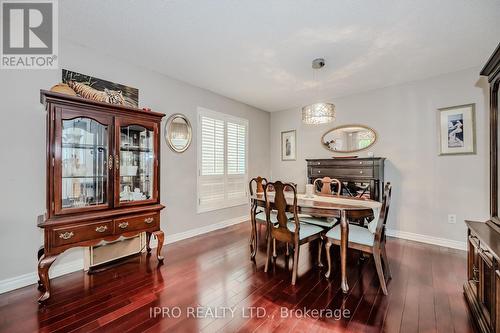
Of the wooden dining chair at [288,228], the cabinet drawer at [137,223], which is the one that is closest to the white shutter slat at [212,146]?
the cabinet drawer at [137,223]

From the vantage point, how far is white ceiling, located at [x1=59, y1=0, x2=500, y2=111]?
1926 millimetres

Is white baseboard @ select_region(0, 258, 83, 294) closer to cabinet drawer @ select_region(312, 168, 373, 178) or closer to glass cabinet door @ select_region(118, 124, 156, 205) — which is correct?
glass cabinet door @ select_region(118, 124, 156, 205)

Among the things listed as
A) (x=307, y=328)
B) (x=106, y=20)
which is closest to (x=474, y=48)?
(x=307, y=328)

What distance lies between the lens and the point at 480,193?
3025 millimetres

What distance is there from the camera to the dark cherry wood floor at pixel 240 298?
1630 mm

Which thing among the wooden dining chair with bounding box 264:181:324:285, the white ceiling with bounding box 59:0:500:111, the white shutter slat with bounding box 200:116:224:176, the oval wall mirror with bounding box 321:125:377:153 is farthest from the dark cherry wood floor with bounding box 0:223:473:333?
the white ceiling with bounding box 59:0:500:111

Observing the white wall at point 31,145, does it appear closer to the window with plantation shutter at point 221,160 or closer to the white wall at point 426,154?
the window with plantation shutter at point 221,160

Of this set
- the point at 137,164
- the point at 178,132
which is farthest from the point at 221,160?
the point at 137,164

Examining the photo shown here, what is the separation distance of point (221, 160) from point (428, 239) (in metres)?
3.72

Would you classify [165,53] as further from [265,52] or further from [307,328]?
[307,328]

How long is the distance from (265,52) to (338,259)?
2.80m

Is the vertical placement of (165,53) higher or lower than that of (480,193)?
higher

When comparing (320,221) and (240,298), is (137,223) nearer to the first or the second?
(240,298)

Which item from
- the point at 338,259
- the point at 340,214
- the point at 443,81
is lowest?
the point at 338,259
